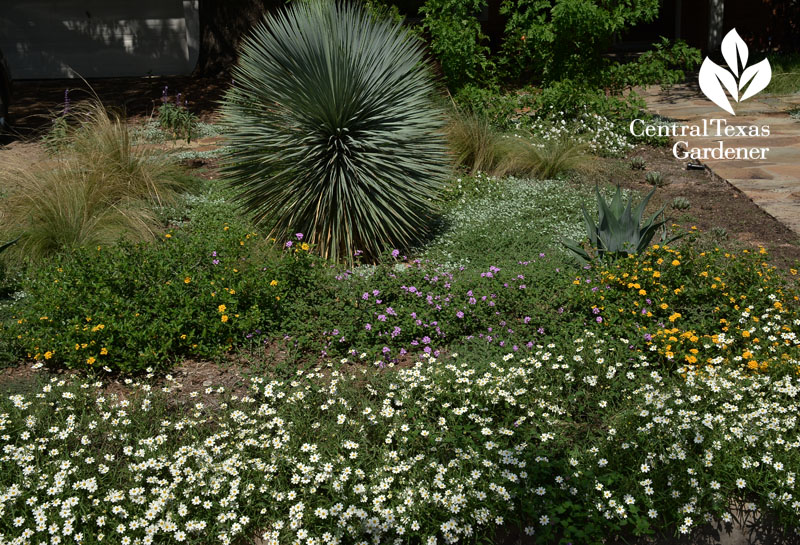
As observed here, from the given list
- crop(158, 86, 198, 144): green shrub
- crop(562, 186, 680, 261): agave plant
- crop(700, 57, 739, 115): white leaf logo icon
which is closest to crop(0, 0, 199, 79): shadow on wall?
crop(158, 86, 198, 144): green shrub

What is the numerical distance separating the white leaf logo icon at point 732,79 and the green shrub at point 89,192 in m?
8.71

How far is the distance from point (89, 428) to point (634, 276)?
11.1 feet

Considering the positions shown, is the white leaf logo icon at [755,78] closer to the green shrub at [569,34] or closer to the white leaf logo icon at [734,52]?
the white leaf logo icon at [734,52]

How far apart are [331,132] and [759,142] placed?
6.30m

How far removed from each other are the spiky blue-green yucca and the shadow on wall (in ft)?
36.9

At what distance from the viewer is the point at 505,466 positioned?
345cm

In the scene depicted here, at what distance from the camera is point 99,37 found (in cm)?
1633

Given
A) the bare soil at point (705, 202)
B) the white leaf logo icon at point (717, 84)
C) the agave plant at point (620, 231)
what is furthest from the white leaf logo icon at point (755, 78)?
the agave plant at point (620, 231)

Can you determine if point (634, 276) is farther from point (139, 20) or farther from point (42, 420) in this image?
point (139, 20)

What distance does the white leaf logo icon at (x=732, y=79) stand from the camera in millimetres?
12355

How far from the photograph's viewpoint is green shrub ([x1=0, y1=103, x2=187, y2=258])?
6.02 m

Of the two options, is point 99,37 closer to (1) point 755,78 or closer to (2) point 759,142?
(1) point 755,78

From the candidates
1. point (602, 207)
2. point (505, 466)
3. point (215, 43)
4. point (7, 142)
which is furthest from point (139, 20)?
point (505, 466)

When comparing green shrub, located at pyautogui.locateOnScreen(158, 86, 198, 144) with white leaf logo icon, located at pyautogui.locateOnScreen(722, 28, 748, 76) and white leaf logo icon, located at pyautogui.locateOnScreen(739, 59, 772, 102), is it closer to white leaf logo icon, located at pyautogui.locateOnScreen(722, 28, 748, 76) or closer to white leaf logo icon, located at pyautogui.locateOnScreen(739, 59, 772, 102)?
white leaf logo icon, located at pyautogui.locateOnScreen(739, 59, 772, 102)
